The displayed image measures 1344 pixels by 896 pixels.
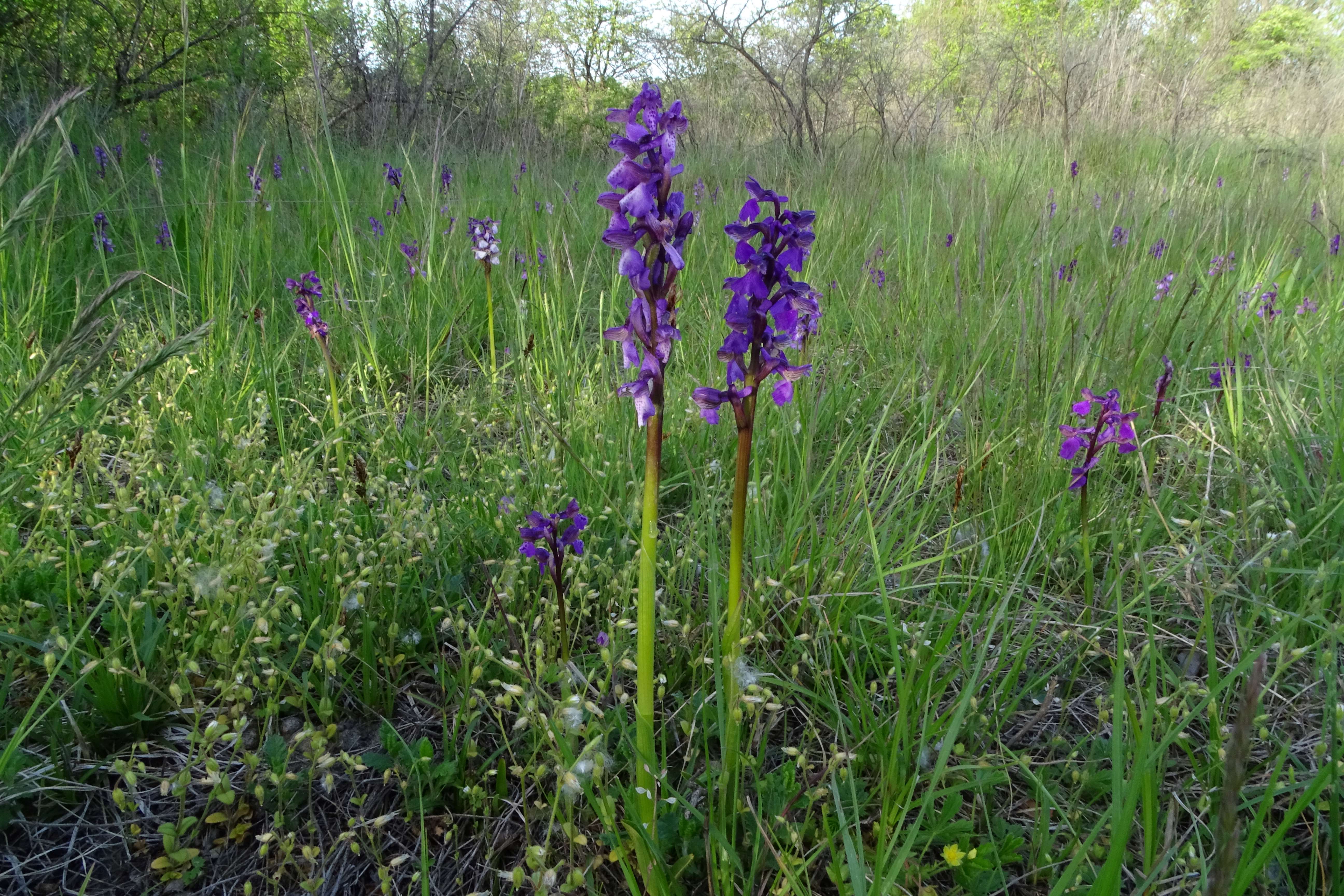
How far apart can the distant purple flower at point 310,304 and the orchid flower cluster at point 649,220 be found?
1.53 meters

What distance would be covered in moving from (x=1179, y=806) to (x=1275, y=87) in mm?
12871

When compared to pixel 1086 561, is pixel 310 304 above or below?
above

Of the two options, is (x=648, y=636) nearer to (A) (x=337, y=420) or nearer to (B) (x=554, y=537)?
(B) (x=554, y=537)

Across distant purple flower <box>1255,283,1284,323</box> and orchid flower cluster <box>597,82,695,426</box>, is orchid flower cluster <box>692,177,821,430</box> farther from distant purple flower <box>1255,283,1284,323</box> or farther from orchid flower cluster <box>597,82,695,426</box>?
distant purple flower <box>1255,283,1284,323</box>

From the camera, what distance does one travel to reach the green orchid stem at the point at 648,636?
3.22ft

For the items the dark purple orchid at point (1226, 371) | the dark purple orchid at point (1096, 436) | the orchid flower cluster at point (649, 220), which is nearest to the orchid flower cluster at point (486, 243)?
the orchid flower cluster at point (649, 220)

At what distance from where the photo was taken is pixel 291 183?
496 cm

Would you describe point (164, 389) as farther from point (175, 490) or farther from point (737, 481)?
point (737, 481)

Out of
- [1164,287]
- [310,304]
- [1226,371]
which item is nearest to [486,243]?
[310,304]

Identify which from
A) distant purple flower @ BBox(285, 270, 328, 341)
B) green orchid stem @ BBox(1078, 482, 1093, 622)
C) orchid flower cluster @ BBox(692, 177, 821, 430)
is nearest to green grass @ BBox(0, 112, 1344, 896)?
green orchid stem @ BBox(1078, 482, 1093, 622)

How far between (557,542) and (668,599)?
0.42m

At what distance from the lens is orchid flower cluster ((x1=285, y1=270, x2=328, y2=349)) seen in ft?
7.31

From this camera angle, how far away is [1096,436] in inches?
62.8

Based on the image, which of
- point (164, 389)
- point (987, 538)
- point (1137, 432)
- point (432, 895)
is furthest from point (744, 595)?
point (164, 389)
